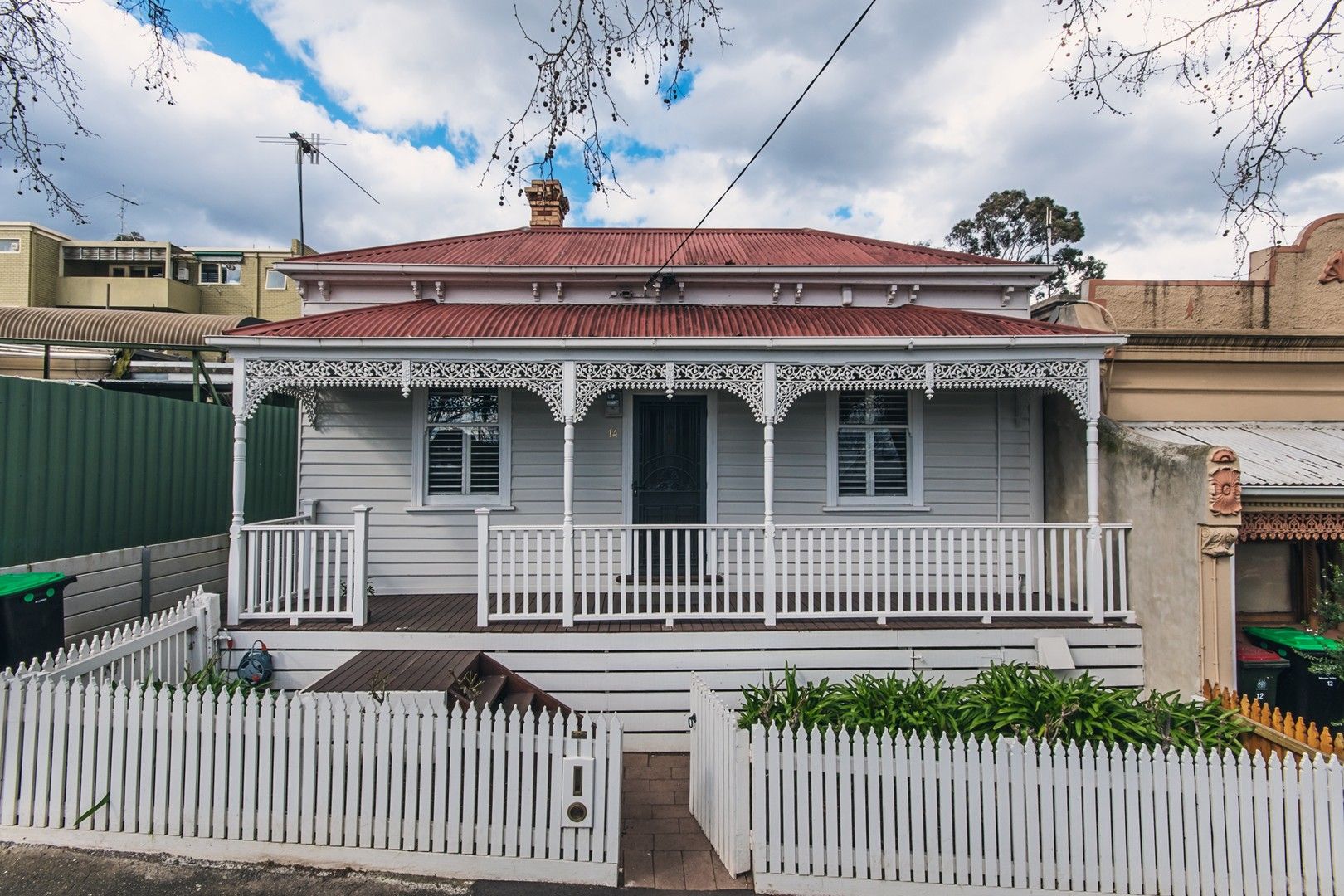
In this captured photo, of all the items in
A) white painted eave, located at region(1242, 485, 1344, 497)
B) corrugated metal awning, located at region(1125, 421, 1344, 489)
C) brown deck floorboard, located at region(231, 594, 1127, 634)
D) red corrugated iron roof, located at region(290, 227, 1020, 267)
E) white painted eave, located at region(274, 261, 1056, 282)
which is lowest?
brown deck floorboard, located at region(231, 594, 1127, 634)

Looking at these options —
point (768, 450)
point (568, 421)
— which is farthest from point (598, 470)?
point (768, 450)

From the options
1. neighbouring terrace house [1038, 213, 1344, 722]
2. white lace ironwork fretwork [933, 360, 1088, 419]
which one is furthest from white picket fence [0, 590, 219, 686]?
neighbouring terrace house [1038, 213, 1344, 722]

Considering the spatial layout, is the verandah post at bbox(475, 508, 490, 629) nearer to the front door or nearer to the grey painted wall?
the grey painted wall

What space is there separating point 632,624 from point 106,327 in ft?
34.5

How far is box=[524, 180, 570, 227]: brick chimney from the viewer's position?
10945mm

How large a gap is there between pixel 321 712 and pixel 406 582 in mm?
3913

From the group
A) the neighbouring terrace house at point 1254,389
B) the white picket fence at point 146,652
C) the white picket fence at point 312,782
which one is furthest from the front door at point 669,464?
the neighbouring terrace house at point 1254,389

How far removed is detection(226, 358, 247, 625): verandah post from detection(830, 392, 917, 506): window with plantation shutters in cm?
675

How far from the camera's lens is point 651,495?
761 centimetres

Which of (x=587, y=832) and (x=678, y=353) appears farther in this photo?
(x=678, y=353)

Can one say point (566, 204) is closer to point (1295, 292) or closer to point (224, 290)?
→ point (1295, 292)

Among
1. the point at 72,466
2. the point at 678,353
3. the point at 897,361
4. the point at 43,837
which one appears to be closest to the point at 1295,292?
the point at 897,361

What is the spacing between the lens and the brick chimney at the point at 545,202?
1095 centimetres

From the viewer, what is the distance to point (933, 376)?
21.0 ft
